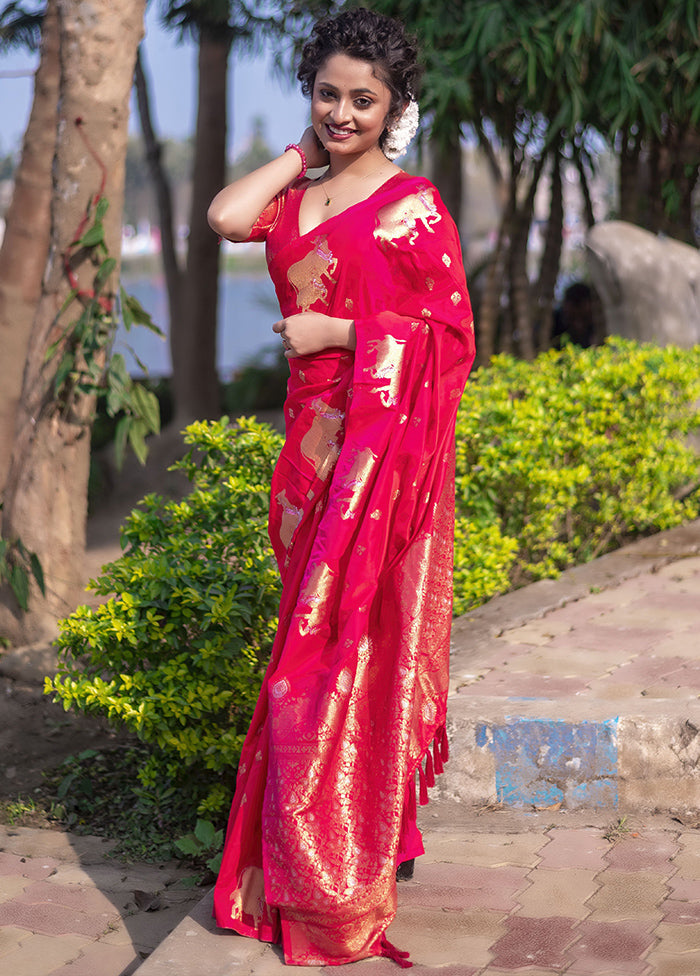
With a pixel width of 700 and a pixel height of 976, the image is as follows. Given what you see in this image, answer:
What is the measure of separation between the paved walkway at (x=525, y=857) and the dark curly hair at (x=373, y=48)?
5.40 feet

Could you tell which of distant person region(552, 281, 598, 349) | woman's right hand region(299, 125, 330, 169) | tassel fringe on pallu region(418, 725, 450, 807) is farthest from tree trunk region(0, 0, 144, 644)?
distant person region(552, 281, 598, 349)

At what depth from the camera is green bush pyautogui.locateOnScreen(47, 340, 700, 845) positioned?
3420mm

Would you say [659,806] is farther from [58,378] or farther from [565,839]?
[58,378]

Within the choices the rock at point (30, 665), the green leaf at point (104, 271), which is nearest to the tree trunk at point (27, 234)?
the green leaf at point (104, 271)

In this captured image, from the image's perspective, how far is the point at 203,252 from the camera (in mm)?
11523

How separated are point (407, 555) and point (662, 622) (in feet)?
6.56

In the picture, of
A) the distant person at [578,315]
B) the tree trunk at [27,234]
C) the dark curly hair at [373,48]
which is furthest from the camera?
the distant person at [578,315]

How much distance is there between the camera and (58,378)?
500 centimetres

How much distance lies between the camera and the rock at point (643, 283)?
680cm

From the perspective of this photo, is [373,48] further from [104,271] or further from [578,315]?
[578,315]

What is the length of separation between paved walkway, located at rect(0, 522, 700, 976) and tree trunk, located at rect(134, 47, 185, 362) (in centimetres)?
928

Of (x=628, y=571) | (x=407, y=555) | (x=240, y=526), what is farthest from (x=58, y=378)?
(x=407, y=555)

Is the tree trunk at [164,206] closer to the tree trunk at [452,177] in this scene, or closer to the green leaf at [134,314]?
the tree trunk at [452,177]

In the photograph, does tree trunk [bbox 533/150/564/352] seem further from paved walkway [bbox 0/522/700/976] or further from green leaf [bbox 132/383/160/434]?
paved walkway [bbox 0/522/700/976]
